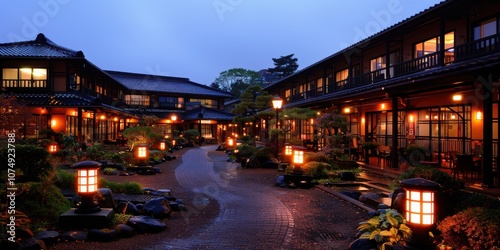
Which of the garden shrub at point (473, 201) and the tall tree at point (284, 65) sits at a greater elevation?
the tall tree at point (284, 65)

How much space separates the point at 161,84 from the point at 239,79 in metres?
19.6

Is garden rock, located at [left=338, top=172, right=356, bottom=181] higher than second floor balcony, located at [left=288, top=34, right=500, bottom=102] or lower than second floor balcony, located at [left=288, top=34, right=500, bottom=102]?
lower

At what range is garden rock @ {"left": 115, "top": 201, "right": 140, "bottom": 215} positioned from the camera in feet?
26.5

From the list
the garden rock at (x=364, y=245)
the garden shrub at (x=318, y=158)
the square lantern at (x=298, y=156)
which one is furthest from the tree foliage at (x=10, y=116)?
the garden rock at (x=364, y=245)

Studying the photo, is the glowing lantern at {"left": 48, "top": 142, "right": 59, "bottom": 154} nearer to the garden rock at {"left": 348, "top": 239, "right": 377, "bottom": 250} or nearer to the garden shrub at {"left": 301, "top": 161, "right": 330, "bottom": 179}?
the garden shrub at {"left": 301, "top": 161, "right": 330, "bottom": 179}

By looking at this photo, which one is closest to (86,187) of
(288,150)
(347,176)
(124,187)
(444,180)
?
(124,187)

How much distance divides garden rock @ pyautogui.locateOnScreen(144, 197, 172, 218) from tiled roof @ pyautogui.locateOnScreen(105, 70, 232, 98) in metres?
44.3

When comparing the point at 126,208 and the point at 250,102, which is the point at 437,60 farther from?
the point at 250,102

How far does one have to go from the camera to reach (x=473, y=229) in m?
4.71

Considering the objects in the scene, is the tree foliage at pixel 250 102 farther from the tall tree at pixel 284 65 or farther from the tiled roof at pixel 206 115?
the tall tree at pixel 284 65

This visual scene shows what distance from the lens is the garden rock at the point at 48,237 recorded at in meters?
6.02

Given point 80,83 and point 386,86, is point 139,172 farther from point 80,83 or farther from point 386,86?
point 80,83

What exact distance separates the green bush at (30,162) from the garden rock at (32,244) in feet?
7.64

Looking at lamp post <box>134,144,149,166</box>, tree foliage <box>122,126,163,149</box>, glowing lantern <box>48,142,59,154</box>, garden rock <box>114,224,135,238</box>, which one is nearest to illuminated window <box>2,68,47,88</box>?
tree foliage <box>122,126,163,149</box>
